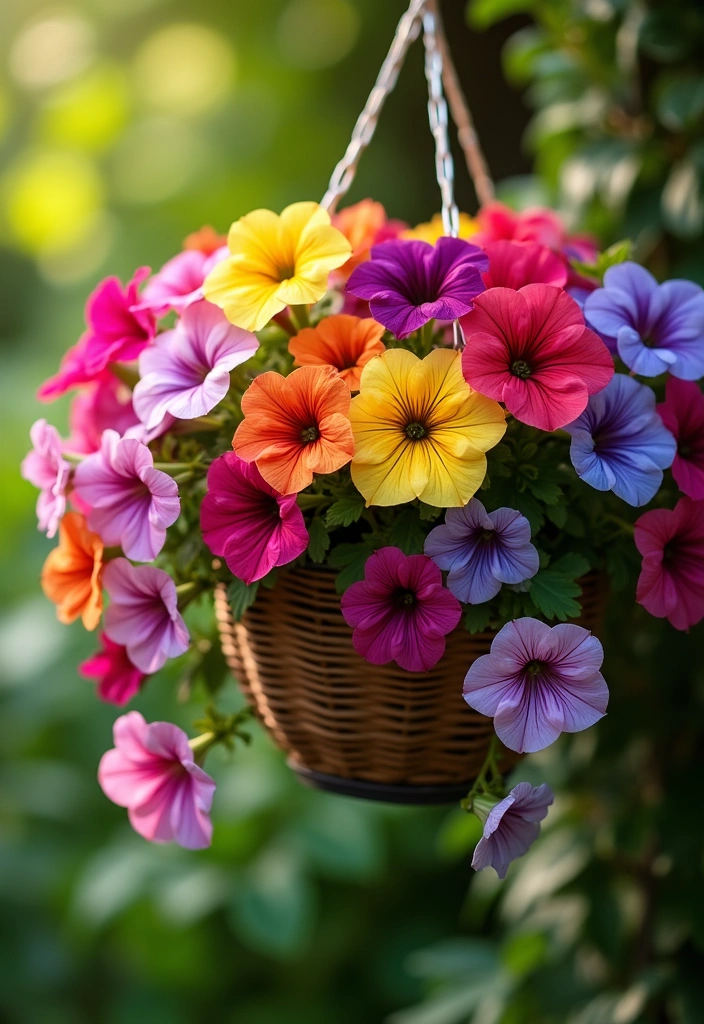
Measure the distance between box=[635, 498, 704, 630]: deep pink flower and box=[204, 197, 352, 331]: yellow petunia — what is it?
233 millimetres

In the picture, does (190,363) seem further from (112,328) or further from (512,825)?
(512,825)

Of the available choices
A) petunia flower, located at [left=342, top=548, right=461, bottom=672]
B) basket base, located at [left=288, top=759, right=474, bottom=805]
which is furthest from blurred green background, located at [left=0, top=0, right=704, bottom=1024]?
petunia flower, located at [left=342, top=548, right=461, bottom=672]

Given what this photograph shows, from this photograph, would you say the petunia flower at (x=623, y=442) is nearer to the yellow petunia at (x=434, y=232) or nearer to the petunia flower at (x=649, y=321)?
the petunia flower at (x=649, y=321)

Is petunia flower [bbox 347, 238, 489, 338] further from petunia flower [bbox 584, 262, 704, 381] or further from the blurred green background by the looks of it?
the blurred green background

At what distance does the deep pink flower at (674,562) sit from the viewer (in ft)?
1.77

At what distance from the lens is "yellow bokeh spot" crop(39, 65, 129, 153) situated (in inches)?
83.2

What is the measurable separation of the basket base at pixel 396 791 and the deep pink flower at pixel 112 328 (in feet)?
1.02

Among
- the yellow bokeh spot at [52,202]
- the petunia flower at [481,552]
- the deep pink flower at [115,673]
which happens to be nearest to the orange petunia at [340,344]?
the petunia flower at [481,552]

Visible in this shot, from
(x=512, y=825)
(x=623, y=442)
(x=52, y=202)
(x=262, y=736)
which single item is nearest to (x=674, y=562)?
(x=623, y=442)

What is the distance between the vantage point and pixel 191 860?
1.33m

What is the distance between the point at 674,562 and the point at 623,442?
0.26 ft

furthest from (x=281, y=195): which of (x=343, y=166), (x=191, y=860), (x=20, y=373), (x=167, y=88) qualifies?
(x=343, y=166)

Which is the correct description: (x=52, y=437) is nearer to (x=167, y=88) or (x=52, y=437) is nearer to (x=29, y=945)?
(x=29, y=945)

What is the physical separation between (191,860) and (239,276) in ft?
3.24
